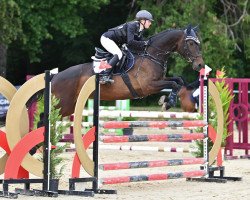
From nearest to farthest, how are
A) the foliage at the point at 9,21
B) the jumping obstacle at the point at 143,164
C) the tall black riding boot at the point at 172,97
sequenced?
1. the jumping obstacle at the point at 143,164
2. the tall black riding boot at the point at 172,97
3. the foliage at the point at 9,21

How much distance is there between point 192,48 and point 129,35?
96 centimetres

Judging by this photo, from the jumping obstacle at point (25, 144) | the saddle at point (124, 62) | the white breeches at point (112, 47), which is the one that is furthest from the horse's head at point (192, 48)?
the jumping obstacle at point (25, 144)

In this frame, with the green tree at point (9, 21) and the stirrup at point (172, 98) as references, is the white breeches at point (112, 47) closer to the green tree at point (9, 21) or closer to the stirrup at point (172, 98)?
the stirrup at point (172, 98)

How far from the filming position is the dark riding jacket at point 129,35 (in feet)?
38.0

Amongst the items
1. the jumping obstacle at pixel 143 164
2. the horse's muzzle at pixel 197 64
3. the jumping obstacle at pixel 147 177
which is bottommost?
the jumping obstacle at pixel 147 177

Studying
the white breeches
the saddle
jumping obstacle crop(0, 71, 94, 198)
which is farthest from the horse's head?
jumping obstacle crop(0, 71, 94, 198)

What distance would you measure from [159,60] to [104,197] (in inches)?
144

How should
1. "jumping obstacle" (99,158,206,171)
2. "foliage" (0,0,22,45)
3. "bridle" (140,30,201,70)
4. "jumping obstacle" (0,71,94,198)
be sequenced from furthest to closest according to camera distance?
"foliage" (0,0,22,45)
"bridle" (140,30,201,70)
"jumping obstacle" (99,158,206,171)
"jumping obstacle" (0,71,94,198)

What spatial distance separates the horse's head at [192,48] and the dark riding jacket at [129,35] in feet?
1.80

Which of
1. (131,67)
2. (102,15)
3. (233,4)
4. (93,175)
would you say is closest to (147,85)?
(131,67)

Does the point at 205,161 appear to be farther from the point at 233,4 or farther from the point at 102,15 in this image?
the point at 102,15

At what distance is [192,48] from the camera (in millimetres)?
12055

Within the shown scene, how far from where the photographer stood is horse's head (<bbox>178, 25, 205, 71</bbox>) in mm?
12016

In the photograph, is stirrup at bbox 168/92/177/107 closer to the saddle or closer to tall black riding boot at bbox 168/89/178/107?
tall black riding boot at bbox 168/89/178/107
